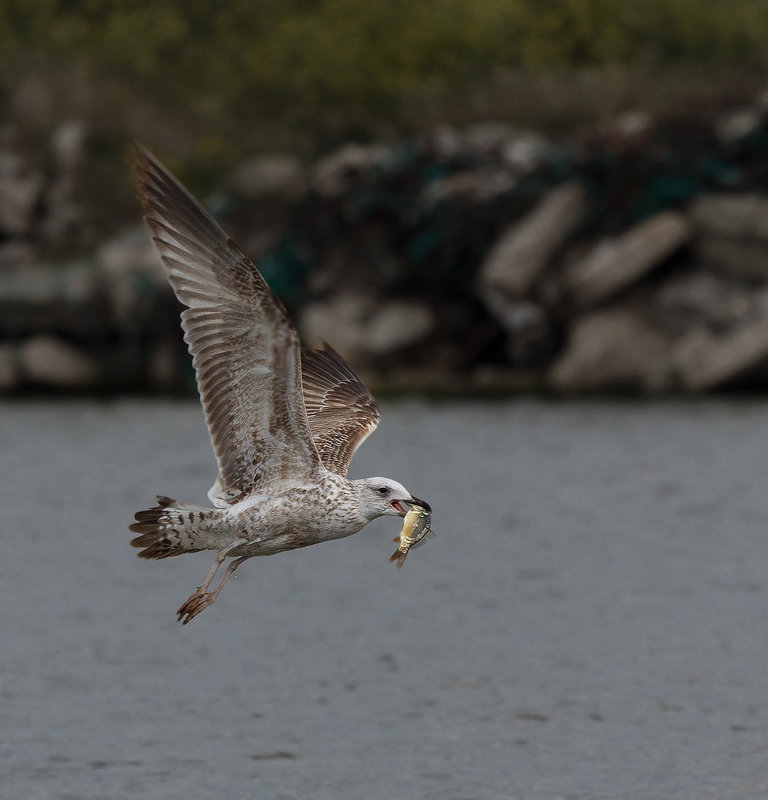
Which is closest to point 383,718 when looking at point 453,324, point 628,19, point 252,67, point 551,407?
point 551,407

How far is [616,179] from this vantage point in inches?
1339

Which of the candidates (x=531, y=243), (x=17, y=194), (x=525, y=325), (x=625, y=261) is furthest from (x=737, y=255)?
(x=17, y=194)

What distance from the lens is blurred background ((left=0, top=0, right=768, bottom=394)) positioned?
32.8 metres

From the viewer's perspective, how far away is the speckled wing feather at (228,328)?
29.1ft

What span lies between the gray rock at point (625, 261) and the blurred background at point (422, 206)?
48mm

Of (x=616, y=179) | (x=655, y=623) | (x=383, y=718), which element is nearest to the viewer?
(x=383, y=718)

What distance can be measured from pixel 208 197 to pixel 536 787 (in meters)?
30.1

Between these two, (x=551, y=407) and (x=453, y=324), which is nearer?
(x=551, y=407)

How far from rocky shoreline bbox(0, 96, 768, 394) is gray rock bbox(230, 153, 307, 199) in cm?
88

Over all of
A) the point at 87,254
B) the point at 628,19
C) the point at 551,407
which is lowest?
the point at 551,407

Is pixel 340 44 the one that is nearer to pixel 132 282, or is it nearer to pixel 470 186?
pixel 470 186

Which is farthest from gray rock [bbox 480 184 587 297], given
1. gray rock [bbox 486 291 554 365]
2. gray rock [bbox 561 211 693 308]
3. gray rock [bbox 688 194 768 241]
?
gray rock [bbox 688 194 768 241]

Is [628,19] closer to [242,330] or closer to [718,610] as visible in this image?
[718,610]

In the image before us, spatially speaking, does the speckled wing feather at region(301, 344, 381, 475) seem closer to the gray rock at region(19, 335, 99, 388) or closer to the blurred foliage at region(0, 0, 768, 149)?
the gray rock at region(19, 335, 99, 388)
